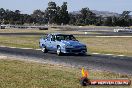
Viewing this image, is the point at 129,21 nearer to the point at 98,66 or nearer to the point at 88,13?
the point at 88,13

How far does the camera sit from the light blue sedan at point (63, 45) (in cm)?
2650

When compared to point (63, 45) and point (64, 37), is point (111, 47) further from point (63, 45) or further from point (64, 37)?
point (63, 45)

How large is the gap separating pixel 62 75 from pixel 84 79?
4.64m

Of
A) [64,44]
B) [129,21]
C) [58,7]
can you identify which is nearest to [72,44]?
[64,44]

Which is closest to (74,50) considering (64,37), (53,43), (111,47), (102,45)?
(64,37)

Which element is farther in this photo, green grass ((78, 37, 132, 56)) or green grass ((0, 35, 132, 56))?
green grass ((0, 35, 132, 56))

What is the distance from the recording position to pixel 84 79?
403 inches

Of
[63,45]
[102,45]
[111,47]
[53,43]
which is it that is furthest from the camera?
[102,45]

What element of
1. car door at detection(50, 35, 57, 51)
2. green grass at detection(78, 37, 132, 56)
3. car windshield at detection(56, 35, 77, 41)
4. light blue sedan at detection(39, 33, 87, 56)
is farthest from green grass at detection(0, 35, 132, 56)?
car door at detection(50, 35, 57, 51)

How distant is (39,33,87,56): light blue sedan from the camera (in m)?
26.5

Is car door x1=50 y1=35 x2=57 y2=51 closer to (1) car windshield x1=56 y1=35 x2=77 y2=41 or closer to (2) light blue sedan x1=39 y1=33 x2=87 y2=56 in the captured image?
(2) light blue sedan x1=39 y1=33 x2=87 y2=56

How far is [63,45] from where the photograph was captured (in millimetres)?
26844

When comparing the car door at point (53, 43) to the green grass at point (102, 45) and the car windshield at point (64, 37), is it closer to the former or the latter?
the car windshield at point (64, 37)

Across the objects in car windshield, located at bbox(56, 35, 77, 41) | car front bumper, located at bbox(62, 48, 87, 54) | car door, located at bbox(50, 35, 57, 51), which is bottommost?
car front bumper, located at bbox(62, 48, 87, 54)
